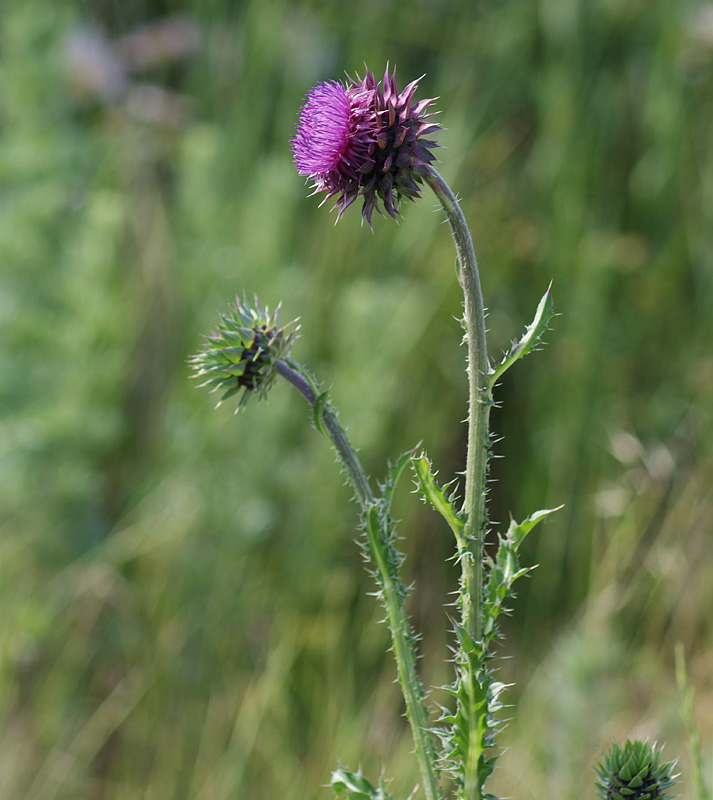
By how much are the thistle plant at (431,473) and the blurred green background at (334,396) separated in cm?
131

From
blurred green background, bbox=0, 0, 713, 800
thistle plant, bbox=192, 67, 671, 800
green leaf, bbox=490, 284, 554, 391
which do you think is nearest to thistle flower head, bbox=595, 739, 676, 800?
thistle plant, bbox=192, 67, 671, 800

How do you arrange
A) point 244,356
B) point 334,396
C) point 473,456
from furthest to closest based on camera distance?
1. point 334,396
2. point 244,356
3. point 473,456

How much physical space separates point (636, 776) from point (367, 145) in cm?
63

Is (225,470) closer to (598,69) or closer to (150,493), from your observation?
(150,493)

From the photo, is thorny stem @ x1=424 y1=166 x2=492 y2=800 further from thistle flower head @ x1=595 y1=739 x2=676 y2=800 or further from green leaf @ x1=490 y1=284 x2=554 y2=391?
thistle flower head @ x1=595 y1=739 x2=676 y2=800

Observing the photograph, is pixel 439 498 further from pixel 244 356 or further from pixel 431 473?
pixel 244 356

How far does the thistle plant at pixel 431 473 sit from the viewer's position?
76cm

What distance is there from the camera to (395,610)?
2.71ft

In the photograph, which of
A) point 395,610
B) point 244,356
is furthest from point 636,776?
point 244,356

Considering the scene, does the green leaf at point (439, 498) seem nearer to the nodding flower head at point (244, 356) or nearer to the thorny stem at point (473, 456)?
the thorny stem at point (473, 456)

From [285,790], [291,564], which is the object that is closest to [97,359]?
[291,564]

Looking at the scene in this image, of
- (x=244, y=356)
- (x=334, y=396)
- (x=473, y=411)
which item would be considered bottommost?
(x=473, y=411)

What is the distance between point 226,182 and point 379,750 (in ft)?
5.95

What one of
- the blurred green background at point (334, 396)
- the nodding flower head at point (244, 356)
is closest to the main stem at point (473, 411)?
the nodding flower head at point (244, 356)
